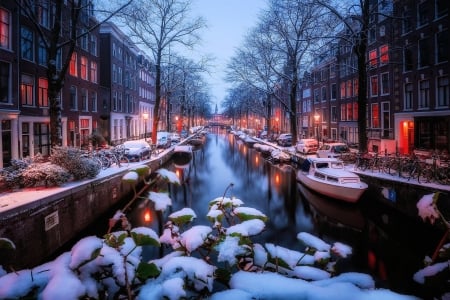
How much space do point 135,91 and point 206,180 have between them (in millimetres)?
40106

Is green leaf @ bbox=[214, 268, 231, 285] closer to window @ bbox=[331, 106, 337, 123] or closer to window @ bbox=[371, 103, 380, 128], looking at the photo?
window @ bbox=[371, 103, 380, 128]

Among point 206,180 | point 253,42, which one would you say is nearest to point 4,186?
point 206,180

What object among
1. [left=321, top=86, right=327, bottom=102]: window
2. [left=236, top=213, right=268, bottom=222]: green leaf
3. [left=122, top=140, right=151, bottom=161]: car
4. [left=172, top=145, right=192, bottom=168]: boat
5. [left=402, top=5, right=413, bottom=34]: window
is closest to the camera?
[left=236, top=213, right=268, bottom=222]: green leaf

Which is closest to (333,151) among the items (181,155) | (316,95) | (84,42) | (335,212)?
(335,212)

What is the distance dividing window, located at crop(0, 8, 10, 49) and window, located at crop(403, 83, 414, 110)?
3134 centimetres

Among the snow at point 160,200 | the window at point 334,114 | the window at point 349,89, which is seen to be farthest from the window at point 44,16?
the window at point 334,114

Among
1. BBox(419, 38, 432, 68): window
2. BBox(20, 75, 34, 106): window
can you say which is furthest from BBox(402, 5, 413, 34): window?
BBox(20, 75, 34, 106): window

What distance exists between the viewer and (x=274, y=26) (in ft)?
114

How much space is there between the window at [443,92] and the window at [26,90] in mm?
31156

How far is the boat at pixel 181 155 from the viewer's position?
3949 centimetres

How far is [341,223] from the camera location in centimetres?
1617

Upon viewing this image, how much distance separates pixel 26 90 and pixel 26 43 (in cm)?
343

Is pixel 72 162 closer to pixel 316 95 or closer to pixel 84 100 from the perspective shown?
pixel 84 100

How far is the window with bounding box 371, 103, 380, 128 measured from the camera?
123 feet
